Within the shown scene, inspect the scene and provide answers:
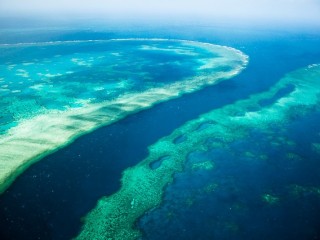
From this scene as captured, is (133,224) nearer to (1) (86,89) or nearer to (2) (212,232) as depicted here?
(2) (212,232)

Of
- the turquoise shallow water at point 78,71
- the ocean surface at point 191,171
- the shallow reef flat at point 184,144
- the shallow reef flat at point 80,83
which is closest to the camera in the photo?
the ocean surface at point 191,171

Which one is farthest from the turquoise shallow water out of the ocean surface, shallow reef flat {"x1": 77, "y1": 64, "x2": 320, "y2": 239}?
shallow reef flat {"x1": 77, "y1": 64, "x2": 320, "y2": 239}

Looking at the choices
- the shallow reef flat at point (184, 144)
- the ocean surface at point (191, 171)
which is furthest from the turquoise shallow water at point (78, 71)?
the shallow reef flat at point (184, 144)

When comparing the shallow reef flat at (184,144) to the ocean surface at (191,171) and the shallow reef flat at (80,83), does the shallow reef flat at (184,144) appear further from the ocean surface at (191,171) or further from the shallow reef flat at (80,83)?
the shallow reef flat at (80,83)

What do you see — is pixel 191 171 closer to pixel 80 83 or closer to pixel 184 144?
pixel 184 144

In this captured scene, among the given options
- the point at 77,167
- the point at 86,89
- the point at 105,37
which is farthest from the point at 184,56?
the point at 77,167

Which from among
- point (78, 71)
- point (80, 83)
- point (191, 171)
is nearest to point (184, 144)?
point (191, 171)
